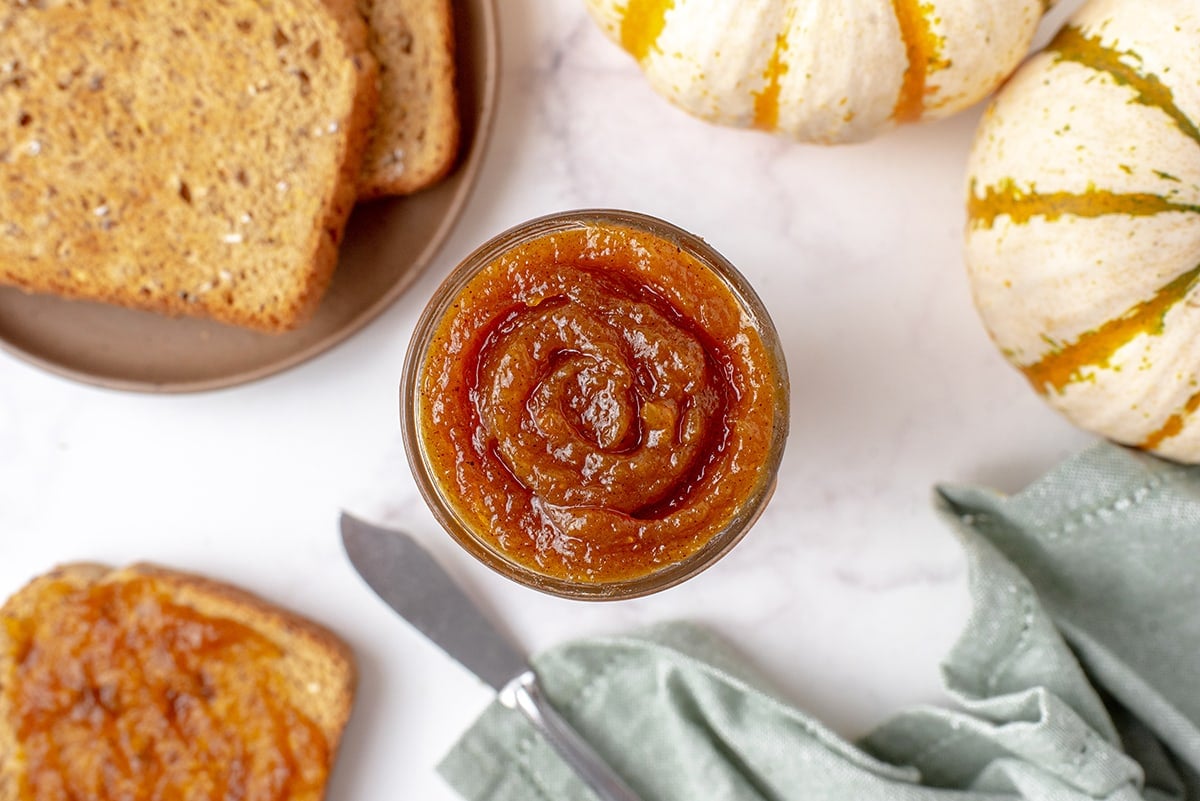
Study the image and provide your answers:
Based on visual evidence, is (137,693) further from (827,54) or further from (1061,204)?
(1061,204)

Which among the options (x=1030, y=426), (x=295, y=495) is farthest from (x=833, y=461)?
(x=295, y=495)

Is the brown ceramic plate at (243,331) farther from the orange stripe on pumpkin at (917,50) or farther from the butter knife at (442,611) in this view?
the orange stripe on pumpkin at (917,50)

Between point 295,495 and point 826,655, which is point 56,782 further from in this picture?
point 826,655

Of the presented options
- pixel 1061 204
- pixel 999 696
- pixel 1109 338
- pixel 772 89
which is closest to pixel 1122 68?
pixel 1061 204

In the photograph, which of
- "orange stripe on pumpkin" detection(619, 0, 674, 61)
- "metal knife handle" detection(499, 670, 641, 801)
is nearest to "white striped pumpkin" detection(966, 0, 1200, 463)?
"orange stripe on pumpkin" detection(619, 0, 674, 61)

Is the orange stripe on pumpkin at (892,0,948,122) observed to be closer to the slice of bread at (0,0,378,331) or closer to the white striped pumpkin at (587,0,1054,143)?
the white striped pumpkin at (587,0,1054,143)
